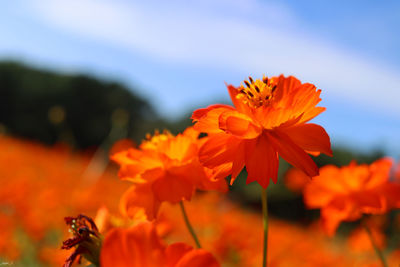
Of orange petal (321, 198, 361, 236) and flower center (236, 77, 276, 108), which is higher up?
flower center (236, 77, 276, 108)

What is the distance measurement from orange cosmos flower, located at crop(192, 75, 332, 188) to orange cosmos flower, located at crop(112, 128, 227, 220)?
1.6 inches

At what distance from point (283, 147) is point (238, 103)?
68 mm

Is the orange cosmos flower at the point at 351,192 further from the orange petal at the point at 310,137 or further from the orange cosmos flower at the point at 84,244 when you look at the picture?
the orange cosmos flower at the point at 84,244

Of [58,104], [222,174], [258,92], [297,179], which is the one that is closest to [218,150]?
[222,174]

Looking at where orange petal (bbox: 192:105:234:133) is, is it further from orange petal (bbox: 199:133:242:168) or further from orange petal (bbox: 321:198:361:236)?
orange petal (bbox: 321:198:361:236)

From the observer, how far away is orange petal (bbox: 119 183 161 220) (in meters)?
0.42

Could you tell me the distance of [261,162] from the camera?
1.23ft

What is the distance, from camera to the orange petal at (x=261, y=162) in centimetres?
36

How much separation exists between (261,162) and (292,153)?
1.3 inches

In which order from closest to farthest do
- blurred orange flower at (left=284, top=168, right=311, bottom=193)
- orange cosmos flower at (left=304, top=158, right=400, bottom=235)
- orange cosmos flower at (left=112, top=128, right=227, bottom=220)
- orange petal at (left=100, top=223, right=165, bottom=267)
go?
orange petal at (left=100, top=223, right=165, bottom=267)
orange cosmos flower at (left=112, top=128, right=227, bottom=220)
orange cosmos flower at (left=304, top=158, right=400, bottom=235)
blurred orange flower at (left=284, top=168, right=311, bottom=193)

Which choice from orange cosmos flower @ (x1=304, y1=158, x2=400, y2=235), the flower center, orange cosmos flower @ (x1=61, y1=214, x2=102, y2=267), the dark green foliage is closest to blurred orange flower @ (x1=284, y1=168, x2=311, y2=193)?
orange cosmos flower @ (x1=304, y1=158, x2=400, y2=235)

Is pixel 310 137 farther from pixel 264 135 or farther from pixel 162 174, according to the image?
pixel 162 174

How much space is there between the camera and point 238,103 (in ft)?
1.35

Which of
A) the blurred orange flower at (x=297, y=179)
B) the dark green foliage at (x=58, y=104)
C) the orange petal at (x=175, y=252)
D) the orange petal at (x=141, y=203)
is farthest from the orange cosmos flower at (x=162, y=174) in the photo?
the dark green foliage at (x=58, y=104)
